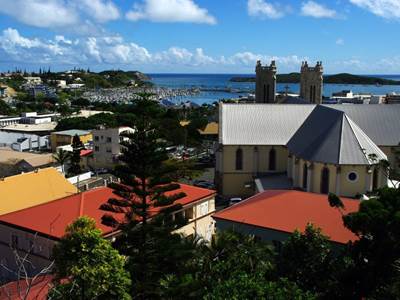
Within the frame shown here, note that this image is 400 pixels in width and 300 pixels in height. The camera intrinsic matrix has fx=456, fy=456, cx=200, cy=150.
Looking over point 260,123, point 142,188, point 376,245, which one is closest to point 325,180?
point 260,123

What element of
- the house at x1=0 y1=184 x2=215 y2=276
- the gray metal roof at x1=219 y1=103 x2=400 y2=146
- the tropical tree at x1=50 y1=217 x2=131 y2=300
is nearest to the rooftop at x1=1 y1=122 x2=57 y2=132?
the gray metal roof at x1=219 y1=103 x2=400 y2=146

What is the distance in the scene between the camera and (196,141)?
2121 inches

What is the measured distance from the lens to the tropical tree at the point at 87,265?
9.59 m

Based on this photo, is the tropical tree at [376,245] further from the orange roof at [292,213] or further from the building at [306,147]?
the building at [306,147]

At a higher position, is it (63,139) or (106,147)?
(106,147)

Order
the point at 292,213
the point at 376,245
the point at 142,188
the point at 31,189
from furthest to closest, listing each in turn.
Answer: the point at 31,189 → the point at 292,213 → the point at 142,188 → the point at 376,245

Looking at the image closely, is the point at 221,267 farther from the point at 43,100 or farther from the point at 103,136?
the point at 43,100

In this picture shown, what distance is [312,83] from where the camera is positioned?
36.6 meters

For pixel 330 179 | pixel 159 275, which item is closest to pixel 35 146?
pixel 330 179

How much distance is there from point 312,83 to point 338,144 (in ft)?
48.6

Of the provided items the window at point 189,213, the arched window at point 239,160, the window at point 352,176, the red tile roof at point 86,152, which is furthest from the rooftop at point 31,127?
the window at point 352,176

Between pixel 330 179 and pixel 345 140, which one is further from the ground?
pixel 345 140

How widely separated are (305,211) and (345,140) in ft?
22.1

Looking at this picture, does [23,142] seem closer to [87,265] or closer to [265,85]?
[265,85]
